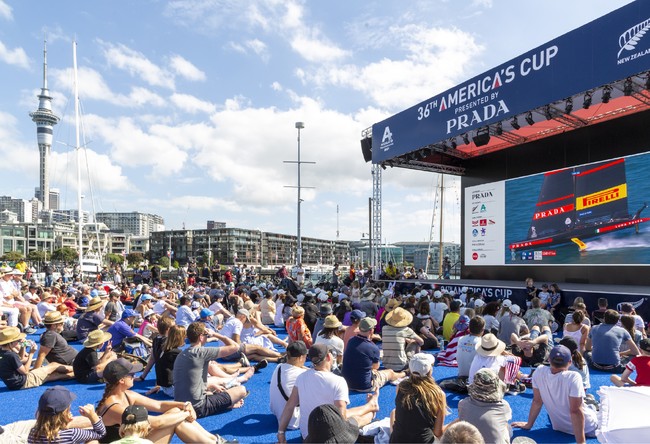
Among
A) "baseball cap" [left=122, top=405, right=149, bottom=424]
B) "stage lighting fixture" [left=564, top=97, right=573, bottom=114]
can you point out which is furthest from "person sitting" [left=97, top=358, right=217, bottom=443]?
"stage lighting fixture" [left=564, top=97, right=573, bottom=114]

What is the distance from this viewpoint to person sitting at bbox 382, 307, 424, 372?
6016 mm

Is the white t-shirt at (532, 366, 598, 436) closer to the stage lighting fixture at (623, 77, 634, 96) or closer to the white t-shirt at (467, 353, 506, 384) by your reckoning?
the white t-shirt at (467, 353, 506, 384)

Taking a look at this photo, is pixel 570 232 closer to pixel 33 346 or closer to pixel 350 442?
pixel 350 442

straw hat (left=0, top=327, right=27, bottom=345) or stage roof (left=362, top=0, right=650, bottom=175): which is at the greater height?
stage roof (left=362, top=0, right=650, bottom=175)

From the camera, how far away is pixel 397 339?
6.02m

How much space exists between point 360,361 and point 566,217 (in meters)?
12.9

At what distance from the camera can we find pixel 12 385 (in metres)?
5.75

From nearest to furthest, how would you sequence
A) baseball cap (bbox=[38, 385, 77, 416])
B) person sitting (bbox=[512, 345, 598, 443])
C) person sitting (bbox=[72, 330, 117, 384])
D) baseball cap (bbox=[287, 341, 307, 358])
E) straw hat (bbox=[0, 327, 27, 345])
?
baseball cap (bbox=[38, 385, 77, 416]), person sitting (bbox=[512, 345, 598, 443]), baseball cap (bbox=[287, 341, 307, 358]), straw hat (bbox=[0, 327, 27, 345]), person sitting (bbox=[72, 330, 117, 384])

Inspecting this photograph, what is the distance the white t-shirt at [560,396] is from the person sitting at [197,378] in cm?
343

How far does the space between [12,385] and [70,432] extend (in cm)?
381

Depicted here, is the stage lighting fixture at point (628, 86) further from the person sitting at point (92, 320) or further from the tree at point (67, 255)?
the tree at point (67, 255)

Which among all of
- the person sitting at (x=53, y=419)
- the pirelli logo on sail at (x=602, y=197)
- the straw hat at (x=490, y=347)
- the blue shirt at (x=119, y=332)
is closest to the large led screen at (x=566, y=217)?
the pirelli logo on sail at (x=602, y=197)

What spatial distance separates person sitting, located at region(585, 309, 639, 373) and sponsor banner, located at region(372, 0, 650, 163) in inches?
237

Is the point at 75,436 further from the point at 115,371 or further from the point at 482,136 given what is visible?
the point at 482,136
